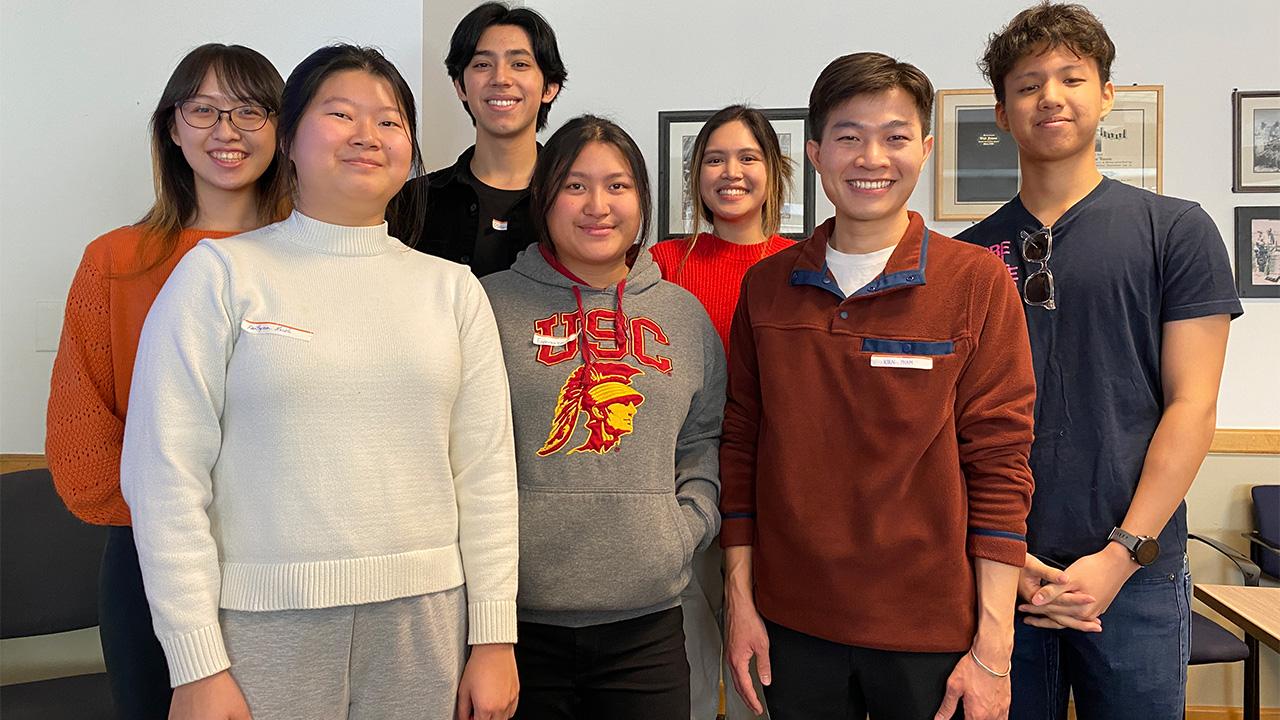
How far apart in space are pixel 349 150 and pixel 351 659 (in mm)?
788

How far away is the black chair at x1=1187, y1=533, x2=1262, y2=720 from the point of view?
2.49m

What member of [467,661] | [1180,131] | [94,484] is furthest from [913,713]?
[1180,131]

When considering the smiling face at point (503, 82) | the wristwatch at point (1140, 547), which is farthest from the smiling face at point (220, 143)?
the wristwatch at point (1140, 547)

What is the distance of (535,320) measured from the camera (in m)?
1.58

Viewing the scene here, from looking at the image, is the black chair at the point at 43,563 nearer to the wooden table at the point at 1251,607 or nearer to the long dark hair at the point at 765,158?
the long dark hair at the point at 765,158

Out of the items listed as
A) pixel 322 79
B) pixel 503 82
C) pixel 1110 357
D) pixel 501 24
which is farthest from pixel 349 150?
pixel 1110 357

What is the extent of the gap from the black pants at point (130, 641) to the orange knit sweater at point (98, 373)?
2.9 inches

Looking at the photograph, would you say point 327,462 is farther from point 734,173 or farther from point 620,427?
point 734,173

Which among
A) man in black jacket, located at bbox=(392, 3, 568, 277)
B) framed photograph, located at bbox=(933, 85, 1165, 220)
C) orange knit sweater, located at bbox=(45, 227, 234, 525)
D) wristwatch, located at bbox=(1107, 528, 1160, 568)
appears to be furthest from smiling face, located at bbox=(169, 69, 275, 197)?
framed photograph, located at bbox=(933, 85, 1165, 220)

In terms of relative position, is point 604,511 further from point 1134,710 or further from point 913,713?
point 1134,710

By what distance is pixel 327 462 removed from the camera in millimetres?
1201

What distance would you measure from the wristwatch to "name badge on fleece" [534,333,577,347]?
3.52ft

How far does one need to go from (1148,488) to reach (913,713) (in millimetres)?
599

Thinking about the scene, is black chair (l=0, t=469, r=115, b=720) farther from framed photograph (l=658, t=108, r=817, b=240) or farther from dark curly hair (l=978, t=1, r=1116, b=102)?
dark curly hair (l=978, t=1, r=1116, b=102)
